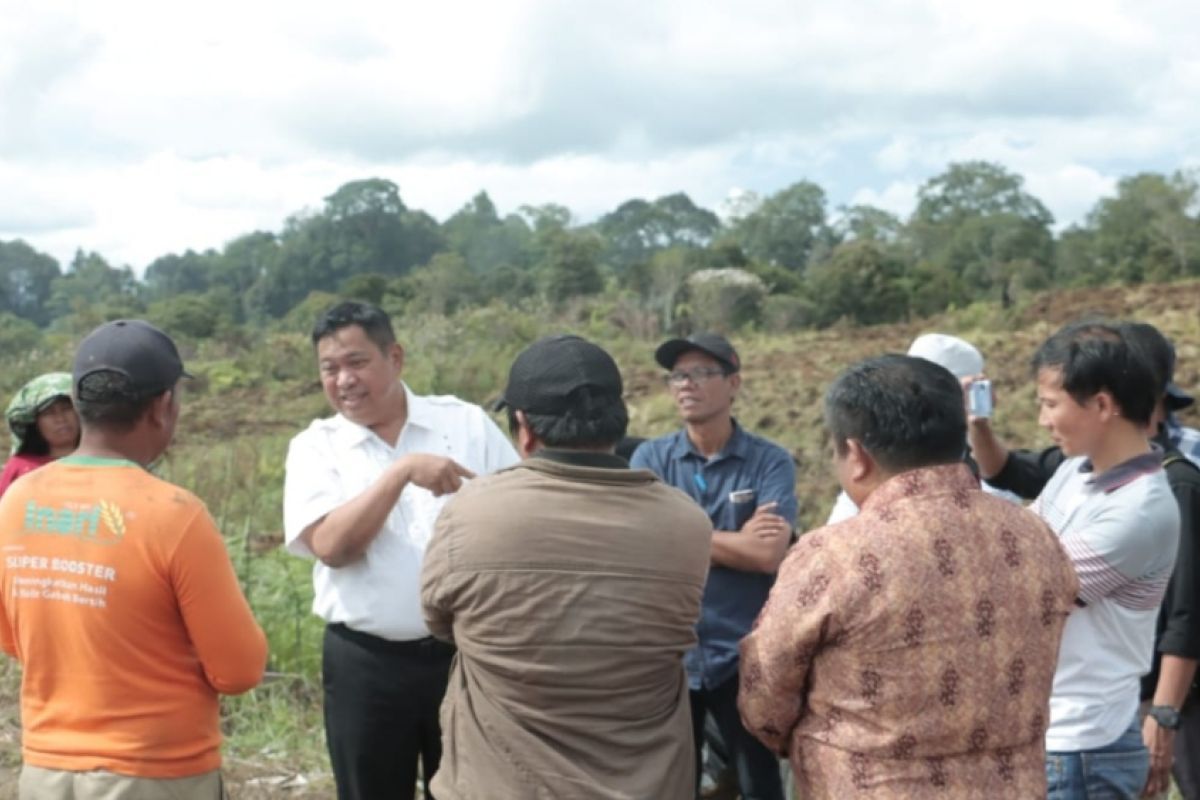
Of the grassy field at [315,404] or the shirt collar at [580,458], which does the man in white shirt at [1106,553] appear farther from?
the grassy field at [315,404]

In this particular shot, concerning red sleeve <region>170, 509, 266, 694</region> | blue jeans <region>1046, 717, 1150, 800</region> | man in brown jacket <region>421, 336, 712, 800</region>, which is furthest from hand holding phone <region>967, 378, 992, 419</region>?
red sleeve <region>170, 509, 266, 694</region>

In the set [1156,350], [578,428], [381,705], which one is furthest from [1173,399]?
[381,705]

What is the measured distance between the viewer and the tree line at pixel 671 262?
26656 mm

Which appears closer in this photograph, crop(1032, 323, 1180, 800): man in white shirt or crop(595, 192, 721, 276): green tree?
crop(1032, 323, 1180, 800): man in white shirt

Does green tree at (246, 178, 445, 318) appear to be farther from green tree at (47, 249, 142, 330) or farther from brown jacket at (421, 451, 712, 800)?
brown jacket at (421, 451, 712, 800)

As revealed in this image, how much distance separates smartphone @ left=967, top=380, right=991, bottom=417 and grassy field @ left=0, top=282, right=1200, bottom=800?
8.51 feet

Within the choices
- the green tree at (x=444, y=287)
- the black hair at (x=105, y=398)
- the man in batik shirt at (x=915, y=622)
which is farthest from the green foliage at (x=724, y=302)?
the man in batik shirt at (x=915, y=622)

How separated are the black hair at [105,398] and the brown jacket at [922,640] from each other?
4.31 ft

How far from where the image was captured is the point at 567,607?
210 cm

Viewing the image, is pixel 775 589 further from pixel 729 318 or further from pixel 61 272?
pixel 61 272

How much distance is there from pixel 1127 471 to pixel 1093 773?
2.05 feet

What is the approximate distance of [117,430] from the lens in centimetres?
235

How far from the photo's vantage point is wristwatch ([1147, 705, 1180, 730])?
2.71 metres

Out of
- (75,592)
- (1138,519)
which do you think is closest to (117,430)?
(75,592)
